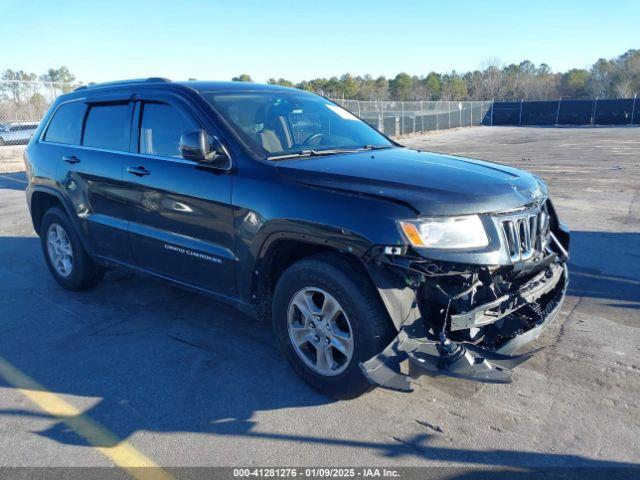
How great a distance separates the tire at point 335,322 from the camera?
3186 millimetres

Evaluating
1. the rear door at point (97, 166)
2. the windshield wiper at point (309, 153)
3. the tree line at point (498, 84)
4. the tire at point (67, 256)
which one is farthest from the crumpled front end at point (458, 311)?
the tree line at point (498, 84)

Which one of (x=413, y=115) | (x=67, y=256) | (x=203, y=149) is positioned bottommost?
(x=413, y=115)

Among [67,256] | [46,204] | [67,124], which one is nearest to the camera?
[67,124]

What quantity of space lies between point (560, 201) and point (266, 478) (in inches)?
345

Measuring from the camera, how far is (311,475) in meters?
2.87

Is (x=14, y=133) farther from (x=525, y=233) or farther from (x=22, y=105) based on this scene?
(x=525, y=233)

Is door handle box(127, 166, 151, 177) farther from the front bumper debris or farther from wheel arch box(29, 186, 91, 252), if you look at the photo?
the front bumper debris

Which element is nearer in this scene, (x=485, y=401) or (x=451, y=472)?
(x=451, y=472)

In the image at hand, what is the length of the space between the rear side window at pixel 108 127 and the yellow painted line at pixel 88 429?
1992mm

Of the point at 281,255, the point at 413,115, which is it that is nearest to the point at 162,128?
the point at 281,255

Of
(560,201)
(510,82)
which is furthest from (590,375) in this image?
(510,82)

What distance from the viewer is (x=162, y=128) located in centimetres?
447

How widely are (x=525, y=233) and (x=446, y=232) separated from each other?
1.96ft

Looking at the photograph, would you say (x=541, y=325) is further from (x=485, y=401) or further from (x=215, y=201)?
(x=215, y=201)
